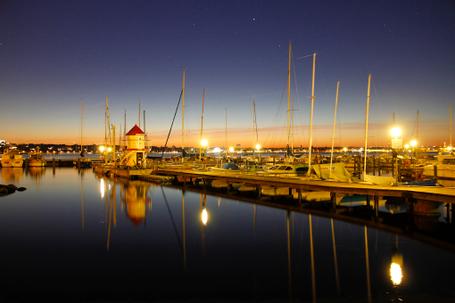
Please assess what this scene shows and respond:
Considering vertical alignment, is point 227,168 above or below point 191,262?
above

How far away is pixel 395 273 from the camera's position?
44.5 feet

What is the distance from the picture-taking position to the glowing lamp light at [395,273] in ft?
41.9

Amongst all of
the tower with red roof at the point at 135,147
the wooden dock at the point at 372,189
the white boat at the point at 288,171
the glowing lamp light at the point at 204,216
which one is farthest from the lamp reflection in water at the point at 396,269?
the tower with red roof at the point at 135,147

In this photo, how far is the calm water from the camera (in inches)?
468

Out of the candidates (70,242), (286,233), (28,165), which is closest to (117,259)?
(70,242)

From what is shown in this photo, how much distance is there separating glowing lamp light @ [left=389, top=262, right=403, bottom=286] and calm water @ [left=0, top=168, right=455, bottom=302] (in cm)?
4

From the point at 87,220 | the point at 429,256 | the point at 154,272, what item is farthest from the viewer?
the point at 87,220

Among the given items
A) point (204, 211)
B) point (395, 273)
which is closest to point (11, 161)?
point (204, 211)

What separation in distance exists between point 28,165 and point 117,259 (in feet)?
266

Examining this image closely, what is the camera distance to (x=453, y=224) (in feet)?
66.8

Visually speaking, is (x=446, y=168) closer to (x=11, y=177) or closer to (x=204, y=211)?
(x=204, y=211)

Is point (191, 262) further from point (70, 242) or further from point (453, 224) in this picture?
point (453, 224)

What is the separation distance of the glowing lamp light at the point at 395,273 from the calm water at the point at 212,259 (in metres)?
0.04

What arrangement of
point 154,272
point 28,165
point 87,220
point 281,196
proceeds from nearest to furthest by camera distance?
point 154,272 < point 87,220 < point 281,196 < point 28,165
